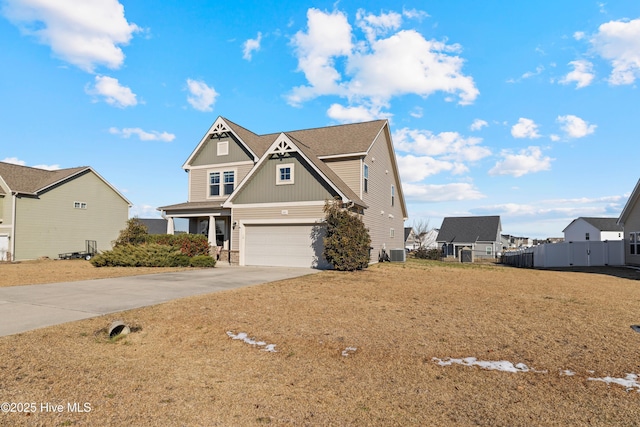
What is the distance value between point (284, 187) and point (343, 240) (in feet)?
15.8

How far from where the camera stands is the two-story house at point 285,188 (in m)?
19.8

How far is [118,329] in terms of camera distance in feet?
21.7

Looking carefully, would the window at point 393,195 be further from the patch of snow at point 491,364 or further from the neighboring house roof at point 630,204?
the patch of snow at point 491,364

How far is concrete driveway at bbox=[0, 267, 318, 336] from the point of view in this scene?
7653mm

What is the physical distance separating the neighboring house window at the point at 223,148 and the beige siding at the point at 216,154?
0.14 meters

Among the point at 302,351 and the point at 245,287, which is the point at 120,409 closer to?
the point at 302,351

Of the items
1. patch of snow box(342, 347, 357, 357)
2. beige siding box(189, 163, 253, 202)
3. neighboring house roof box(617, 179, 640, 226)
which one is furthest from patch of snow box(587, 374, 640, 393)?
neighboring house roof box(617, 179, 640, 226)

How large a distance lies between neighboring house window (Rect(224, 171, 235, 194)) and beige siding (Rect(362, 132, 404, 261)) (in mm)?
8933

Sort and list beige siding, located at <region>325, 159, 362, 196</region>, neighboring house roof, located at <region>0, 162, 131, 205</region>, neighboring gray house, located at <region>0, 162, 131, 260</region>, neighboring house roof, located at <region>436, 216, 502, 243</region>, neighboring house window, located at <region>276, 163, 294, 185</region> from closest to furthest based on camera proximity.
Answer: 1. neighboring house window, located at <region>276, 163, 294, 185</region>
2. beige siding, located at <region>325, 159, 362, 196</region>
3. neighboring gray house, located at <region>0, 162, 131, 260</region>
4. neighboring house roof, located at <region>0, 162, 131, 205</region>
5. neighboring house roof, located at <region>436, 216, 502, 243</region>

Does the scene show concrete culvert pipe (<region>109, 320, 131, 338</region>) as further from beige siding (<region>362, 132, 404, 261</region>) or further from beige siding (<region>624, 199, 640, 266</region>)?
beige siding (<region>624, 199, 640, 266</region>)

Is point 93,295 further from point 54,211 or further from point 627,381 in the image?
point 54,211

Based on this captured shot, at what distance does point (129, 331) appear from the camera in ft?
22.1

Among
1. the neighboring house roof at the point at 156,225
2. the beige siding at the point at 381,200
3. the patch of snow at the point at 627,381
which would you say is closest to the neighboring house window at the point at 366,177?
the beige siding at the point at 381,200

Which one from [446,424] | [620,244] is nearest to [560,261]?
[620,244]
